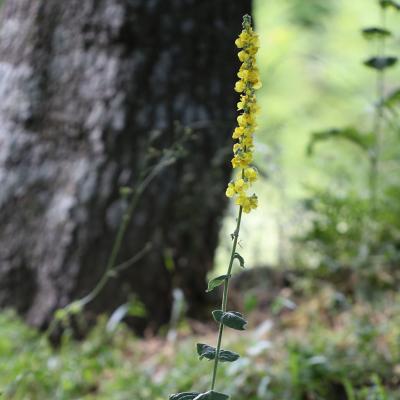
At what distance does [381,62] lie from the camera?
231 cm

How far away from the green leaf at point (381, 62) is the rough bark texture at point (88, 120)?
0.62m

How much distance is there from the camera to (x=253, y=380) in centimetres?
208

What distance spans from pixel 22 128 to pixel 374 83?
444 centimetres

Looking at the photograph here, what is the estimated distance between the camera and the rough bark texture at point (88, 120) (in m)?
2.49

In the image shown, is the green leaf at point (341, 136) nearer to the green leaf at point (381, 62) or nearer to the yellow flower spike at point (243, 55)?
the green leaf at point (381, 62)

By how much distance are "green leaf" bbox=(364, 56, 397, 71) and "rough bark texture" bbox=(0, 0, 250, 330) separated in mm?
619

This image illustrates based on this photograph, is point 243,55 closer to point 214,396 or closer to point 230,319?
point 230,319

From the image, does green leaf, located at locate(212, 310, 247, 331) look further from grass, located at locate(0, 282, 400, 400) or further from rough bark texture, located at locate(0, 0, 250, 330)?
rough bark texture, located at locate(0, 0, 250, 330)

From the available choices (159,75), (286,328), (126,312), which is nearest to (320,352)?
(286,328)

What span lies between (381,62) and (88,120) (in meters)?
1.19

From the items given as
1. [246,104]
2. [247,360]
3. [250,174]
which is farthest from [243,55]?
[247,360]

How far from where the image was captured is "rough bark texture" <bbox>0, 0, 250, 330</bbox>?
2.49 metres

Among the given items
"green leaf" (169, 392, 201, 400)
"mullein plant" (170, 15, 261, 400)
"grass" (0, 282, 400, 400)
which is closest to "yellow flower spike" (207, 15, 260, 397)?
"mullein plant" (170, 15, 261, 400)

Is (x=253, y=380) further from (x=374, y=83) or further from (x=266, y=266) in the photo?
(x=374, y=83)
